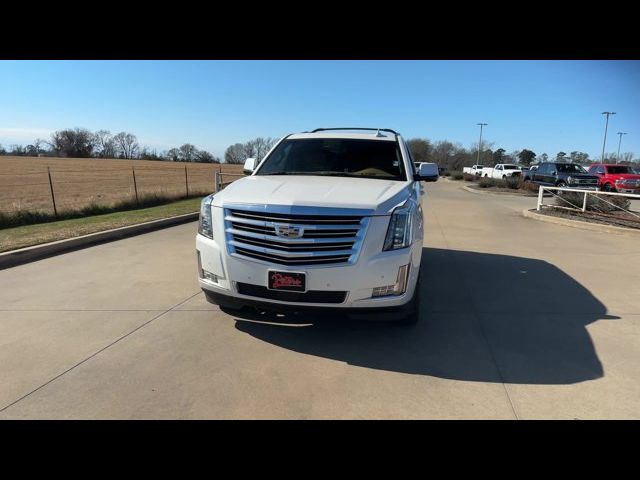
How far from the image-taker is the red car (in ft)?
74.3

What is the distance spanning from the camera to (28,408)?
2877 millimetres

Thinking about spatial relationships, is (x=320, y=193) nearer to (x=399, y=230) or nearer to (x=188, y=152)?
(x=399, y=230)

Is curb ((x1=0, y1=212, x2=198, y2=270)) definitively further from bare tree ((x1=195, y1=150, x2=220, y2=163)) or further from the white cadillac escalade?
bare tree ((x1=195, y1=150, x2=220, y2=163))

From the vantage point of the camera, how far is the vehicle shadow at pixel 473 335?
3506 mm

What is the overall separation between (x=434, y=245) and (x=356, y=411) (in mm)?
6273

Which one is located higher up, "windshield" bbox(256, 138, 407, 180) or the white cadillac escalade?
"windshield" bbox(256, 138, 407, 180)

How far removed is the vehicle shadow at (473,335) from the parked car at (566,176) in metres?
20.7

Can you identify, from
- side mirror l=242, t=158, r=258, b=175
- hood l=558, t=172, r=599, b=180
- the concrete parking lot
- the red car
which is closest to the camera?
the concrete parking lot

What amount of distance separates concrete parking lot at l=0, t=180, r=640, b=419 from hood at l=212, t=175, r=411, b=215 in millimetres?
1308

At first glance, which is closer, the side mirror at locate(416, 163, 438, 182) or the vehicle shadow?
the vehicle shadow

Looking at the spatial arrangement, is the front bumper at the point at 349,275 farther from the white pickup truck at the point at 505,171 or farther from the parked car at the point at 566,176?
the white pickup truck at the point at 505,171

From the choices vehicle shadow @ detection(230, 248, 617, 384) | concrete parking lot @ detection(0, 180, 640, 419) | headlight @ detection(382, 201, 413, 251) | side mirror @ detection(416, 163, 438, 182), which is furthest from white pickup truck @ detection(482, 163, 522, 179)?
headlight @ detection(382, 201, 413, 251)

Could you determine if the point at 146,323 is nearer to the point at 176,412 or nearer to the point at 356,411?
the point at 176,412
